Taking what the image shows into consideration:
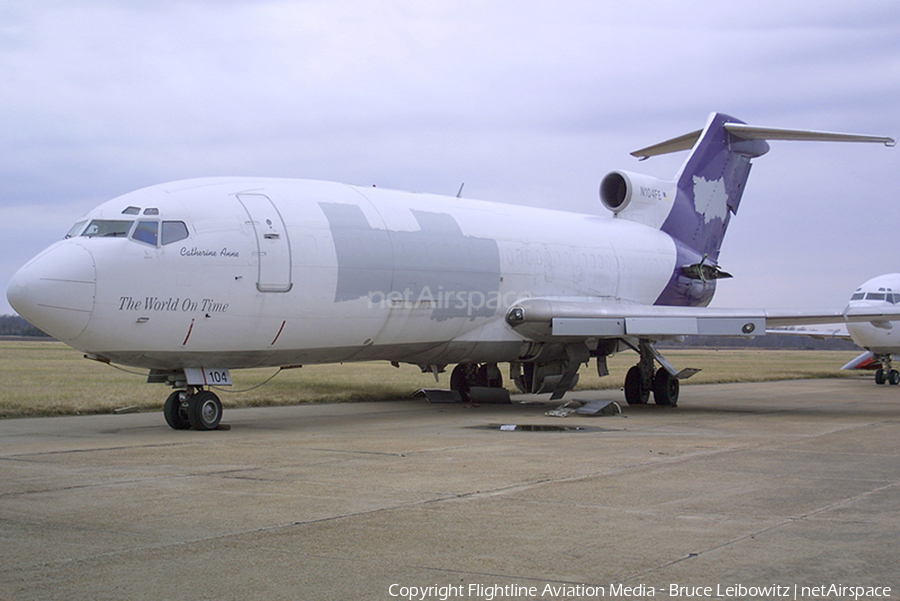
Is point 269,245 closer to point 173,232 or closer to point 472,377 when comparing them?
point 173,232

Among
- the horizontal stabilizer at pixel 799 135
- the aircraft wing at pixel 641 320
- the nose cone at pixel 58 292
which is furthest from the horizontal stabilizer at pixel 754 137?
the nose cone at pixel 58 292

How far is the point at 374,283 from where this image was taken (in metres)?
15.7

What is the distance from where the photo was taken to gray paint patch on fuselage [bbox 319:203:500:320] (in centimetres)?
1541

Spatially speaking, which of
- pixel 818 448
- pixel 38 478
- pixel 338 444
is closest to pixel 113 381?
pixel 338 444

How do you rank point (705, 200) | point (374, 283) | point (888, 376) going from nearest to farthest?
1. point (374, 283)
2. point (705, 200)
3. point (888, 376)

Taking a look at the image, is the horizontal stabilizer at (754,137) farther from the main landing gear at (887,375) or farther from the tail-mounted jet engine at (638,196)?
the main landing gear at (887,375)

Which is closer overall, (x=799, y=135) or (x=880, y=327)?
(x=799, y=135)

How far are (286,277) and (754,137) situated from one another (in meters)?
15.0

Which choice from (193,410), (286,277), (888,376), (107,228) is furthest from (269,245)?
(888,376)

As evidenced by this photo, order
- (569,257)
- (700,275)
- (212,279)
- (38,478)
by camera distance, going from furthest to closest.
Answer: (700,275) < (569,257) < (212,279) < (38,478)

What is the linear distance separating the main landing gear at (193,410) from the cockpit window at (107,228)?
2.55 metres

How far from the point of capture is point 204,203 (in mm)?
14008

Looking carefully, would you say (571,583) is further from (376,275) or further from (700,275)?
(700,275)

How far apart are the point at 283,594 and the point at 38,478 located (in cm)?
484
